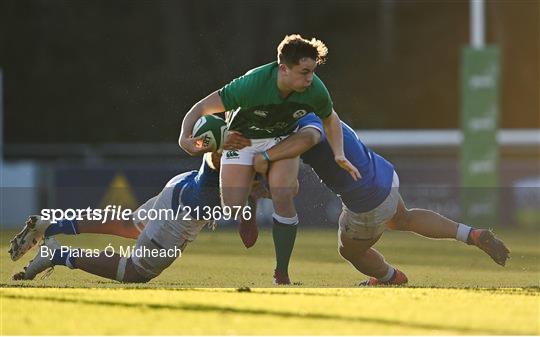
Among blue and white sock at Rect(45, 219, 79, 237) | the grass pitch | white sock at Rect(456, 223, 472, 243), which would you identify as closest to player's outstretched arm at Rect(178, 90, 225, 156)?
the grass pitch

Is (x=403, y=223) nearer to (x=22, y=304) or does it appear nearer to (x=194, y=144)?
(x=194, y=144)

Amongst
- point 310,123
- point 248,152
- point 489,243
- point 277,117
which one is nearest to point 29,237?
point 248,152

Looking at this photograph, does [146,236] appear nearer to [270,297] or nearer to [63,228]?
[63,228]

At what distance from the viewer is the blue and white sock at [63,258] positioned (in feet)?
28.4

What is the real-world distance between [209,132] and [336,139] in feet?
2.60

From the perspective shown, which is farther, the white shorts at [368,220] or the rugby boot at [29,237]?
the white shorts at [368,220]

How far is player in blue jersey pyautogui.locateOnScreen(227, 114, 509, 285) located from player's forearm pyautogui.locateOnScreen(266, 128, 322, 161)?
8 cm

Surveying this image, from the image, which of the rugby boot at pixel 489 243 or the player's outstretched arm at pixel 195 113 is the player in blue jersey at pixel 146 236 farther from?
the rugby boot at pixel 489 243

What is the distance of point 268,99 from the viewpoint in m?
8.41

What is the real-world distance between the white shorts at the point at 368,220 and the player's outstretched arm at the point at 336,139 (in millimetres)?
427

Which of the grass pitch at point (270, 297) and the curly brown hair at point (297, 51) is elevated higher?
the curly brown hair at point (297, 51)

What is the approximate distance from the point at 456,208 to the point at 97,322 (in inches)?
503

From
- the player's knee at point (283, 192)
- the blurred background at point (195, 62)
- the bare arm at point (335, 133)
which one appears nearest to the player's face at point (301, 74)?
the bare arm at point (335, 133)

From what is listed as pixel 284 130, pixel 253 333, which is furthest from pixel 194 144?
pixel 253 333
